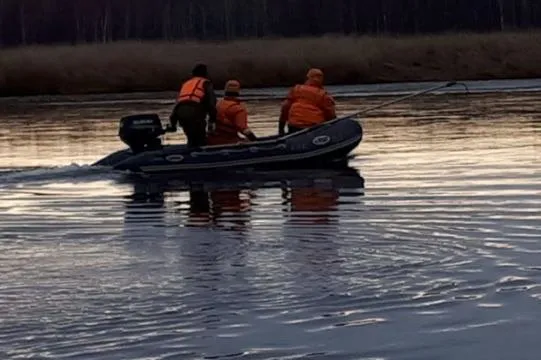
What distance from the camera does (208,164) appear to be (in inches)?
743

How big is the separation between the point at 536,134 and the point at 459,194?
29.6 feet

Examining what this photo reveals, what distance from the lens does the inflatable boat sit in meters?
18.9

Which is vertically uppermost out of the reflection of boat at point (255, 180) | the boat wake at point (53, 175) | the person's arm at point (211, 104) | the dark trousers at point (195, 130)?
the person's arm at point (211, 104)

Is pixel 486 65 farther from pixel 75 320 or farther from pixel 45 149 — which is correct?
pixel 75 320

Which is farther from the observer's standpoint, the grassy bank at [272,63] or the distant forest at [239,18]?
the distant forest at [239,18]

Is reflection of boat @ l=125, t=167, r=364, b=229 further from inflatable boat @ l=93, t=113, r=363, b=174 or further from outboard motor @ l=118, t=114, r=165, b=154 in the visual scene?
outboard motor @ l=118, t=114, r=165, b=154

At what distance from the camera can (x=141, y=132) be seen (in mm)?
19562

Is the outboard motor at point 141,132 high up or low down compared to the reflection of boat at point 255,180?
up

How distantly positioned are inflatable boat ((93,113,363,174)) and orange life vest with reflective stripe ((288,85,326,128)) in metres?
0.37

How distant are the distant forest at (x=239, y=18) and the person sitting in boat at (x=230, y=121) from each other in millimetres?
62757

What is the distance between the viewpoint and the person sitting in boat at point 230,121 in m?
19.2

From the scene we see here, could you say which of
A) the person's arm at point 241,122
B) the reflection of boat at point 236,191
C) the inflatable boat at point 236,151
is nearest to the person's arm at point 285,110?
the inflatable boat at point 236,151

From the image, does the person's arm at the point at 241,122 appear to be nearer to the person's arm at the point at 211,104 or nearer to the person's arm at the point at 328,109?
the person's arm at the point at 211,104

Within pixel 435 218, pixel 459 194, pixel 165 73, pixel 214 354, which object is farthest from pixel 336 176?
pixel 165 73
